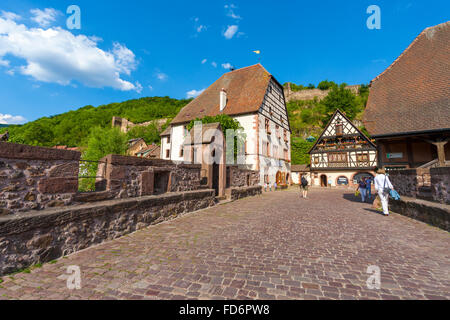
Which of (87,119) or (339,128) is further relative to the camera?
(87,119)

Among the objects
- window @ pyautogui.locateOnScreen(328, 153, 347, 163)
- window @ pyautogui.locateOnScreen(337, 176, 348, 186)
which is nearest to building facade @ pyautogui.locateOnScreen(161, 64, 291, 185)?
window @ pyautogui.locateOnScreen(328, 153, 347, 163)

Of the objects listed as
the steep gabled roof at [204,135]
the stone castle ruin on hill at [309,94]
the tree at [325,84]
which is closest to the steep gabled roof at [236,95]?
the steep gabled roof at [204,135]

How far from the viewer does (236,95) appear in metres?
24.0

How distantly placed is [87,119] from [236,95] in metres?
73.3

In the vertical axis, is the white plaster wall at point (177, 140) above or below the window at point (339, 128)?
below

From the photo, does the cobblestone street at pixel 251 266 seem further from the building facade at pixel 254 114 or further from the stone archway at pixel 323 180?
the stone archway at pixel 323 180

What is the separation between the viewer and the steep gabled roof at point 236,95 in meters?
22.1

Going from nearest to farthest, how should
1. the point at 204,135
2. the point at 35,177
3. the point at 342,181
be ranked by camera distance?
1. the point at 35,177
2. the point at 204,135
3. the point at 342,181

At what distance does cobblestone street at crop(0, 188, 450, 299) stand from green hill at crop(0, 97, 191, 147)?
66.0 meters

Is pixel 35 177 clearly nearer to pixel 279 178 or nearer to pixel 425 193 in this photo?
pixel 425 193

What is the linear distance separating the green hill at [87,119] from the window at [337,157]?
169ft

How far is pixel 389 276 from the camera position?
113 inches

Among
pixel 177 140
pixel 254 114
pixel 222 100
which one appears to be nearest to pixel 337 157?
pixel 254 114
